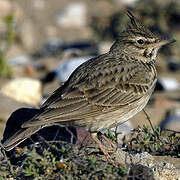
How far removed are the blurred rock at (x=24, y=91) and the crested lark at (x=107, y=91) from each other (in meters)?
3.31

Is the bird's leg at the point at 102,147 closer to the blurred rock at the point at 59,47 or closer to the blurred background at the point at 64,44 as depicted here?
the blurred background at the point at 64,44

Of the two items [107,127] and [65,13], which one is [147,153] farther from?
[65,13]

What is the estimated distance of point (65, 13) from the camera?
1587 cm

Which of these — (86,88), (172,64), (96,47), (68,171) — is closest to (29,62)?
(96,47)

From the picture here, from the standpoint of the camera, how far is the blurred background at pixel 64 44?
963 cm

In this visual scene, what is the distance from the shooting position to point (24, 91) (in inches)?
381

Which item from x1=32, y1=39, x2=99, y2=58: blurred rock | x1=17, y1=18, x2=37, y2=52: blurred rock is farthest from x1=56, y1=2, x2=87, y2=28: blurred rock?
x1=32, y1=39, x2=99, y2=58: blurred rock

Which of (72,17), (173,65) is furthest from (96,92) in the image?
(72,17)

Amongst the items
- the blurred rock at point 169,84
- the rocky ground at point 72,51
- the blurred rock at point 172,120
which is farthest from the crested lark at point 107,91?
the blurred rock at point 169,84

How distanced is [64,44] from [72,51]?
162cm

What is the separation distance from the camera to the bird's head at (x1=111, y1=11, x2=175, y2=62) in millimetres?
6609

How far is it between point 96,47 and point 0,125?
5864 mm

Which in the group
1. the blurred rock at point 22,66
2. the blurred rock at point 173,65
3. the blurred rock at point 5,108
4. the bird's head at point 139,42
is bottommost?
the blurred rock at point 5,108

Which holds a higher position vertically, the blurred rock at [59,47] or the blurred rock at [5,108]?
the blurred rock at [59,47]
